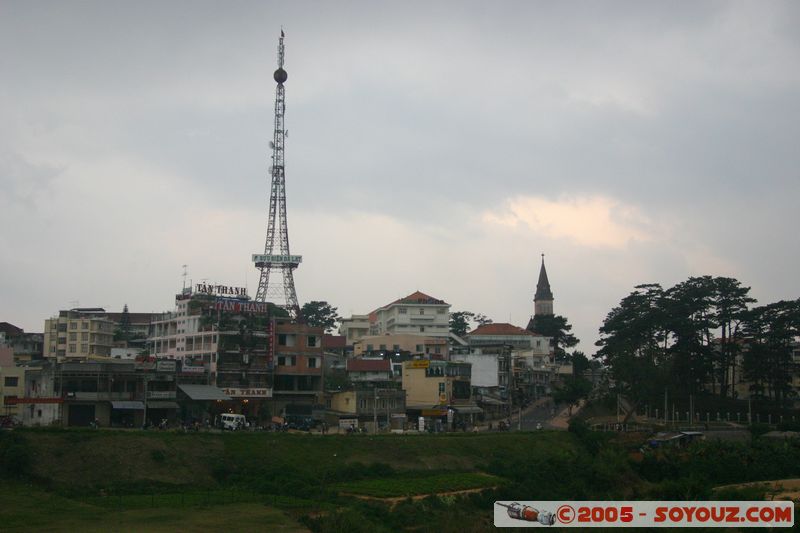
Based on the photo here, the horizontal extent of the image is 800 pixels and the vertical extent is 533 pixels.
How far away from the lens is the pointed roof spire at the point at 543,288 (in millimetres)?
173250

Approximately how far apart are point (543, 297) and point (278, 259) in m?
72.3

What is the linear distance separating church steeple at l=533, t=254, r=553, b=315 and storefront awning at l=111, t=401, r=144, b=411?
108 metres

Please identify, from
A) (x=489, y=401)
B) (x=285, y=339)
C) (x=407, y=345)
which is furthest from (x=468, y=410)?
(x=407, y=345)

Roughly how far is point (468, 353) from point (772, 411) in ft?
126

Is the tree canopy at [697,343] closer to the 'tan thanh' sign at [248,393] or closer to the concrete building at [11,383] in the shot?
the 'tan thanh' sign at [248,393]

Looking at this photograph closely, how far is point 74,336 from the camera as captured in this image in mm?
117312

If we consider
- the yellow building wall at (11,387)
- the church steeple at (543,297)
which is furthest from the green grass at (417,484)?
the church steeple at (543,297)

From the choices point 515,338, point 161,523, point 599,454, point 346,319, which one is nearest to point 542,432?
point 599,454

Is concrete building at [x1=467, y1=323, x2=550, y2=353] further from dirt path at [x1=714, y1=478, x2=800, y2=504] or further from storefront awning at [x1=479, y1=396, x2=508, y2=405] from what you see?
dirt path at [x1=714, y1=478, x2=800, y2=504]

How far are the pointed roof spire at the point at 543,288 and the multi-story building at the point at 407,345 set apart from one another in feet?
194

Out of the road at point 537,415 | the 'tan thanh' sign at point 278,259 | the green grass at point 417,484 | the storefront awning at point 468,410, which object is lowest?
the green grass at point 417,484

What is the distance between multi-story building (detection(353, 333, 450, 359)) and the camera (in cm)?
11362

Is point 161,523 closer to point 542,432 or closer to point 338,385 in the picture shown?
point 542,432

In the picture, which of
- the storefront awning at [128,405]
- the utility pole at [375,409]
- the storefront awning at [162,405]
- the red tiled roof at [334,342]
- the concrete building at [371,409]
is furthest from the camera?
the red tiled roof at [334,342]
